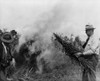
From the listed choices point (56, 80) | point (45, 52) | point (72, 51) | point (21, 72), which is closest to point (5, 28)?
point (45, 52)

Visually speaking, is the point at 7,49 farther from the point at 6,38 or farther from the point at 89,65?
the point at 89,65

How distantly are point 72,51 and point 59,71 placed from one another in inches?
267

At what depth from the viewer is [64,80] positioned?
9.63 m

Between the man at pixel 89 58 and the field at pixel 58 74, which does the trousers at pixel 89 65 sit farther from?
the field at pixel 58 74

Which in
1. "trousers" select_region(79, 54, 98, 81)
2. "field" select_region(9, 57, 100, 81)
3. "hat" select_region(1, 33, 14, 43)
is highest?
"hat" select_region(1, 33, 14, 43)

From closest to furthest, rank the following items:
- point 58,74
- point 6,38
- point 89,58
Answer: point 89,58
point 6,38
point 58,74

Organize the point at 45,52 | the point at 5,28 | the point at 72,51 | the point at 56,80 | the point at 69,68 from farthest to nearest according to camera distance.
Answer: the point at 5,28
the point at 45,52
the point at 69,68
the point at 56,80
the point at 72,51

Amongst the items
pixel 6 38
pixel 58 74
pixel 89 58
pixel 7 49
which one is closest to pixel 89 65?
pixel 89 58

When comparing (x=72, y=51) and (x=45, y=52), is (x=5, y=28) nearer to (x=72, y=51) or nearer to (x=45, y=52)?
(x=45, y=52)

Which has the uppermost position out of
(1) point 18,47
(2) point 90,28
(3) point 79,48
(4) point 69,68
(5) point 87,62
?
(2) point 90,28

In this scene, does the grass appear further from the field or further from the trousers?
the trousers

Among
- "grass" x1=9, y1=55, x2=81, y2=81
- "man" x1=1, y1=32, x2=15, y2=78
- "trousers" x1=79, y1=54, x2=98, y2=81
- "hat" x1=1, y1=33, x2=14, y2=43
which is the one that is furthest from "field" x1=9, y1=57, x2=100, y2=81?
"trousers" x1=79, y1=54, x2=98, y2=81

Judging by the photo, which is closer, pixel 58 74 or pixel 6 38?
pixel 6 38

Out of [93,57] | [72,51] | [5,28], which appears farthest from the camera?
[5,28]
